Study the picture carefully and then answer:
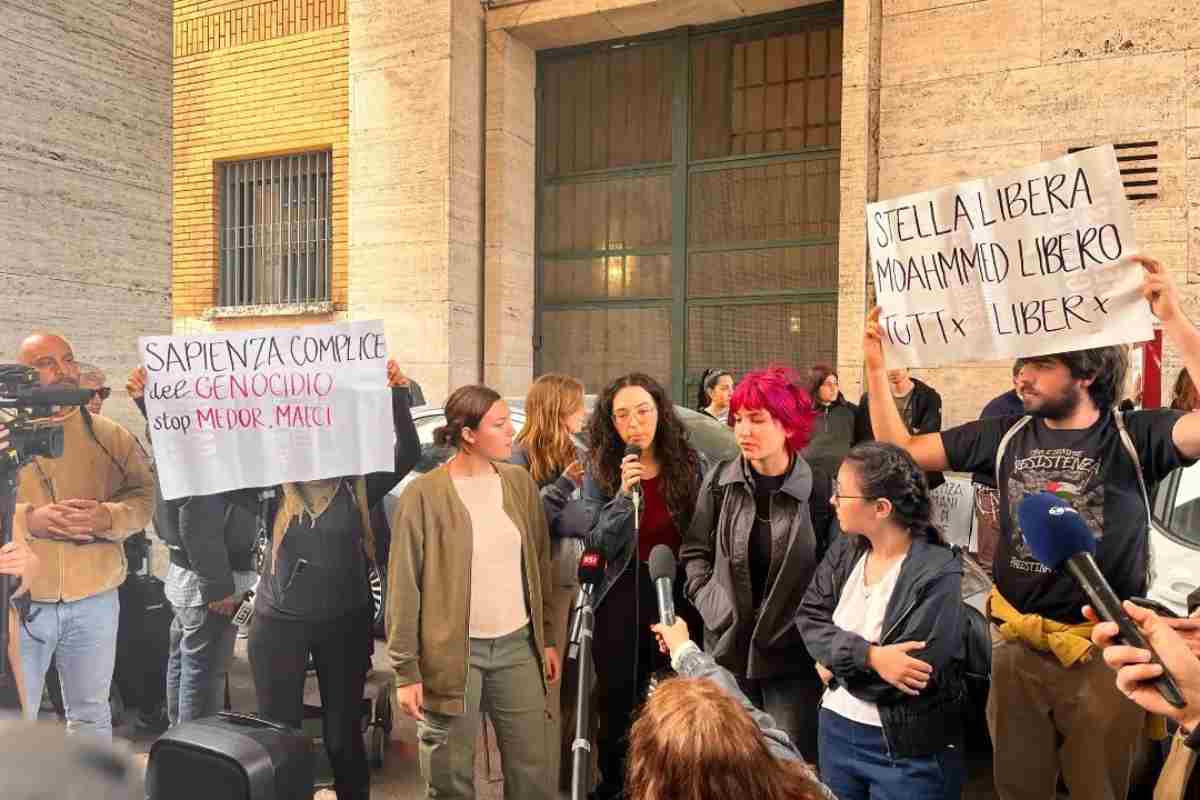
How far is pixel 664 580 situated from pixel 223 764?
122cm

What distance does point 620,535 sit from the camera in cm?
343

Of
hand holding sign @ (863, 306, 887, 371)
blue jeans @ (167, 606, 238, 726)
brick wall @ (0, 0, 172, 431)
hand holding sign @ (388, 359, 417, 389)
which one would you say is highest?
brick wall @ (0, 0, 172, 431)

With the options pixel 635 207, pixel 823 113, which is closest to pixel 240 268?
pixel 635 207

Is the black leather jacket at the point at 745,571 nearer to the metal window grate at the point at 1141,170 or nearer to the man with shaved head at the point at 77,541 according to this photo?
the man with shaved head at the point at 77,541

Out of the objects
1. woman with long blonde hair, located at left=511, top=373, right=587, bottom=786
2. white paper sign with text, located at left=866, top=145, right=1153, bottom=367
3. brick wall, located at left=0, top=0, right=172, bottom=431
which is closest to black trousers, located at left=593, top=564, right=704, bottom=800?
woman with long blonde hair, located at left=511, top=373, right=587, bottom=786

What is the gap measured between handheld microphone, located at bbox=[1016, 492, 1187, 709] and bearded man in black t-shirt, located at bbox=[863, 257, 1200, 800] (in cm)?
122

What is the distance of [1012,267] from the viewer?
3.40 m

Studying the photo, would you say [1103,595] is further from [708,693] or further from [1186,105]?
[1186,105]

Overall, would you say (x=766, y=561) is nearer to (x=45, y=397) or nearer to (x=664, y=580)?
(x=664, y=580)

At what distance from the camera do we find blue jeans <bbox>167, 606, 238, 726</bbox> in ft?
14.4

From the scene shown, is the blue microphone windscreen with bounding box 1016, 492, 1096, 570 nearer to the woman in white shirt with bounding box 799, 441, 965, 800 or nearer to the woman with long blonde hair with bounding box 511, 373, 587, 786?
the woman in white shirt with bounding box 799, 441, 965, 800

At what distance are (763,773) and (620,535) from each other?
6.20 feet

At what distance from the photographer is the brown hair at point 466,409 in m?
3.64

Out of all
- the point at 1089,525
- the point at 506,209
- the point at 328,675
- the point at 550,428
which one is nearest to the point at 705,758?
the point at 1089,525
